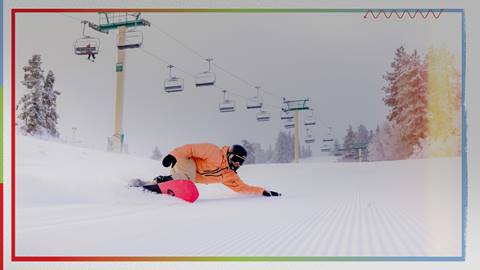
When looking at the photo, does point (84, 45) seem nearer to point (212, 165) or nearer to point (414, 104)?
point (212, 165)

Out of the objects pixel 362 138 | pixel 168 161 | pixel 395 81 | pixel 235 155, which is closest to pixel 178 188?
pixel 168 161

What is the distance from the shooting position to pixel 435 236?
3791 mm

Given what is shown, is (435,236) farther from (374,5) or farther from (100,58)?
(100,58)

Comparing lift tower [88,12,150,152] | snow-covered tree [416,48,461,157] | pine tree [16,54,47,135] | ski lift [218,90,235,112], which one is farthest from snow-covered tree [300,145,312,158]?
pine tree [16,54,47,135]

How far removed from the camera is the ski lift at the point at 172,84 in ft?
12.9

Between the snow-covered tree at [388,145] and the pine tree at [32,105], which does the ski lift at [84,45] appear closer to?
the pine tree at [32,105]

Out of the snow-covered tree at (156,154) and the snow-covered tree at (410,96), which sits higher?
the snow-covered tree at (410,96)

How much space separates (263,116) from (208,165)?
470 millimetres

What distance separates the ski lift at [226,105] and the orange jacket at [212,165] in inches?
9.6

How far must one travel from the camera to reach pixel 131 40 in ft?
12.8

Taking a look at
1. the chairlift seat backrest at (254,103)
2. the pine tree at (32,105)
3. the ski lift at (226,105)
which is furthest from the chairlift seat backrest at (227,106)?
the pine tree at (32,105)

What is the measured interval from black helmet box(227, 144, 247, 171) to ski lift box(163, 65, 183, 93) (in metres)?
0.51

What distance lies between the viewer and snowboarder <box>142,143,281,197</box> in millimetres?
3887

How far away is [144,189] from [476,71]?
7.21 feet
